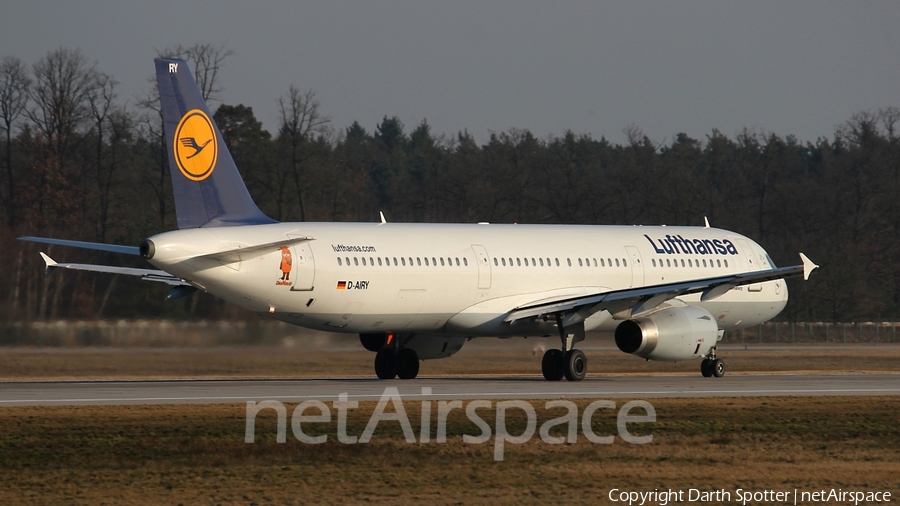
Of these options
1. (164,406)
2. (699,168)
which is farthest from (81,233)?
(699,168)

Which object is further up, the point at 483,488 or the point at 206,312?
the point at 206,312

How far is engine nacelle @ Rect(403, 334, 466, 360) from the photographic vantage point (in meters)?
33.4

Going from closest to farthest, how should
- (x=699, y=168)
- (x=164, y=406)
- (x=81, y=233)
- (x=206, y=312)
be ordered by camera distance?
(x=164, y=406), (x=206, y=312), (x=81, y=233), (x=699, y=168)

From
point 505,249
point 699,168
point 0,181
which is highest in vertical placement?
point 699,168

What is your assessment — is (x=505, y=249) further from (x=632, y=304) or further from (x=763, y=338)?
(x=763, y=338)

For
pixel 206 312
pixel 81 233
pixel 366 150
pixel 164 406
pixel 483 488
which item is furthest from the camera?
pixel 366 150

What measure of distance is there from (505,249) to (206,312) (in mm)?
9694

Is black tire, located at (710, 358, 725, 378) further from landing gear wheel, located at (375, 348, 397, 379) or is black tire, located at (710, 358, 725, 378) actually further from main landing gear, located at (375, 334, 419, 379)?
landing gear wheel, located at (375, 348, 397, 379)

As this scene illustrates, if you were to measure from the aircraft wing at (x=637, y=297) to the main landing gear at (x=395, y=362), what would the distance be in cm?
267

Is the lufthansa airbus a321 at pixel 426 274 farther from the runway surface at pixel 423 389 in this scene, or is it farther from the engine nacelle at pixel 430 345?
the runway surface at pixel 423 389

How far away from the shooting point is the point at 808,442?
19.1 meters

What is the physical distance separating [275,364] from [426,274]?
27.0ft

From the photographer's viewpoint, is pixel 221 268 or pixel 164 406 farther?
pixel 221 268

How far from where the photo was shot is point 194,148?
94.3 feet
